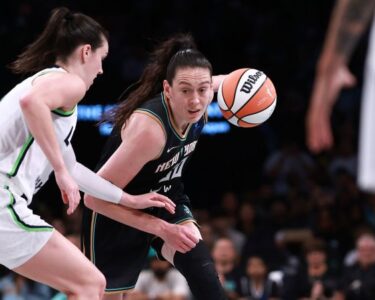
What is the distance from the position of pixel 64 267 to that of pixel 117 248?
1.11m

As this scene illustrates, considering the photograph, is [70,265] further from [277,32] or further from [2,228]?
[277,32]

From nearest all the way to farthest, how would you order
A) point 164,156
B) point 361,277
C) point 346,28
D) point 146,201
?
point 346,28, point 146,201, point 164,156, point 361,277

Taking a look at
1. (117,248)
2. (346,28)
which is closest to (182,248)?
(117,248)

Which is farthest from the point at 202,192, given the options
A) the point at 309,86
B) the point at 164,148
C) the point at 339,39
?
the point at 339,39

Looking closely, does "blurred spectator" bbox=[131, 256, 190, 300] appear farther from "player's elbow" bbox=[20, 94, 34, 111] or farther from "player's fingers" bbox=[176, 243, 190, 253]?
"player's elbow" bbox=[20, 94, 34, 111]

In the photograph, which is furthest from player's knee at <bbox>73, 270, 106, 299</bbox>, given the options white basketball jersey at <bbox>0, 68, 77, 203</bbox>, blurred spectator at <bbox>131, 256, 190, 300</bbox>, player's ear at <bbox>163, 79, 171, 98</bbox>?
blurred spectator at <bbox>131, 256, 190, 300</bbox>

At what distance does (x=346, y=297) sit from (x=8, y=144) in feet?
13.8

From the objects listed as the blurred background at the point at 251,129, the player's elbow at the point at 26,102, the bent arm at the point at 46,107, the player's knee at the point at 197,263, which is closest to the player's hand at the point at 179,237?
the player's knee at the point at 197,263

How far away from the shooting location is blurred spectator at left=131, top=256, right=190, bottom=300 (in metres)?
8.09

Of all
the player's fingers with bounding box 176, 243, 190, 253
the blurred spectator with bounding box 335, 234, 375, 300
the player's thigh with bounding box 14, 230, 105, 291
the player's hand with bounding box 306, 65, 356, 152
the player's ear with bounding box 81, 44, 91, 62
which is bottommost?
the blurred spectator with bounding box 335, 234, 375, 300

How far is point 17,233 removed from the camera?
4.07 metres

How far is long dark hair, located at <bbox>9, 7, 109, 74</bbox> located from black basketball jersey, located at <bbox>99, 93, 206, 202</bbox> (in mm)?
534

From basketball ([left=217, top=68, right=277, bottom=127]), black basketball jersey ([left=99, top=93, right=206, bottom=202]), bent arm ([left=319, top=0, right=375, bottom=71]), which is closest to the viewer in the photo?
bent arm ([left=319, top=0, right=375, bottom=71])

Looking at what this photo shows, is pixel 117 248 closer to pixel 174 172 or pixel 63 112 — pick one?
pixel 174 172
